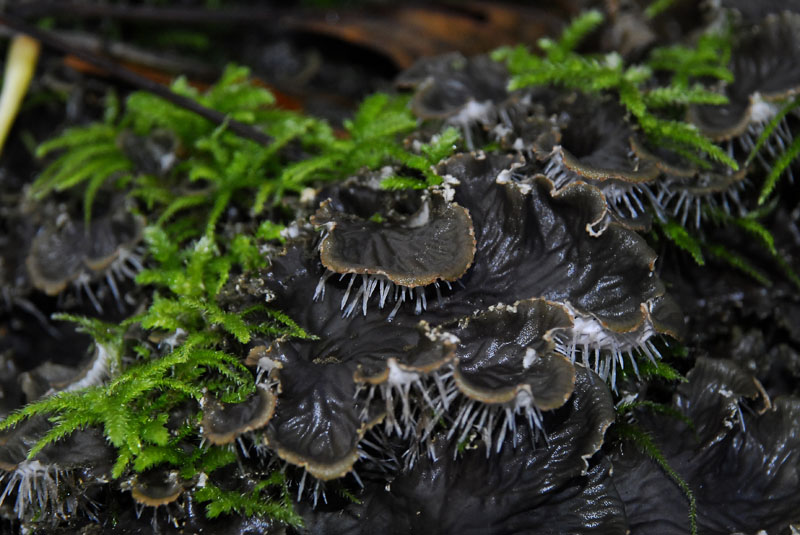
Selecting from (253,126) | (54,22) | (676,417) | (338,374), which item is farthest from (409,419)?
(54,22)

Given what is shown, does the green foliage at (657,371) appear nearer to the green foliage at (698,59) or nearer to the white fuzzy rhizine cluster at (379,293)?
the white fuzzy rhizine cluster at (379,293)

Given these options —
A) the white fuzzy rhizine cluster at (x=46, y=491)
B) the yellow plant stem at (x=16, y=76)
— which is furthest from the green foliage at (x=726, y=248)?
the yellow plant stem at (x=16, y=76)

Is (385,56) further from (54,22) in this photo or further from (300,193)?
(54,22)

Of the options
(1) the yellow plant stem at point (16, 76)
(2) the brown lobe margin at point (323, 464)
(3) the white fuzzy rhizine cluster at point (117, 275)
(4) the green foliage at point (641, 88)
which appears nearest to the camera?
(2) the brown lobe margin at point (323, 464)

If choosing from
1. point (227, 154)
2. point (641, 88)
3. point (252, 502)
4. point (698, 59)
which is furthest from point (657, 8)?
point (252, 502)

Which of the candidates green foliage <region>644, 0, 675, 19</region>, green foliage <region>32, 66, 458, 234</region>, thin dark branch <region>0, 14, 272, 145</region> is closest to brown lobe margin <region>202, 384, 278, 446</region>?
green foliage <region>32, 66, 458, 234</region>

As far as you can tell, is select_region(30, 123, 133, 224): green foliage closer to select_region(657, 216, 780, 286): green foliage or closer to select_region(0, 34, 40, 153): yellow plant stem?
select_region(0, 34, 40, 153): yellow plant stem
